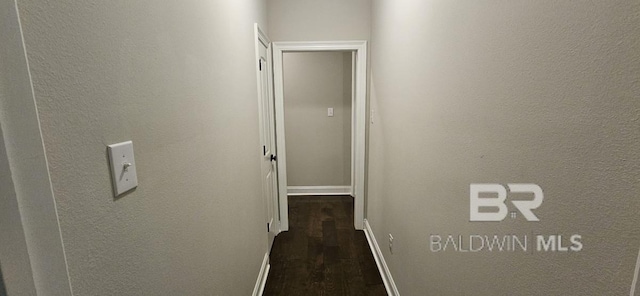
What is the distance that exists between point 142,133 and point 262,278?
1.65 m

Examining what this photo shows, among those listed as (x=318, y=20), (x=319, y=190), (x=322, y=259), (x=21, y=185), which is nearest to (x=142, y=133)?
(x=21, y=185)

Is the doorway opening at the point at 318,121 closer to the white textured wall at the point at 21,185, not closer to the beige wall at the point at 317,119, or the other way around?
the beige wall at the point at 317,119

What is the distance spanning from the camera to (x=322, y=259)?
2.30 m

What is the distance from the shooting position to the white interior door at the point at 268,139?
2.09m

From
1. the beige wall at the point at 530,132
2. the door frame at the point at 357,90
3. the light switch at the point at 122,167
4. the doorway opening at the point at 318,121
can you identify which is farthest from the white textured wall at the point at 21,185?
the doorway opening at the point at 318,121

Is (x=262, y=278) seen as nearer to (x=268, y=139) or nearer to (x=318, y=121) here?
(x=268, y=139)

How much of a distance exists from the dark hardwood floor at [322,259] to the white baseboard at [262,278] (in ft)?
0.14

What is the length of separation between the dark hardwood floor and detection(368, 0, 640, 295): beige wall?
0.73 metres

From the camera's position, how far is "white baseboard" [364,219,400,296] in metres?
1.83

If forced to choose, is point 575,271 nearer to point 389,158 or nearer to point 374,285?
point 389,158

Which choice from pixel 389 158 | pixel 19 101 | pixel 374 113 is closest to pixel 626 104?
pixel 19 101

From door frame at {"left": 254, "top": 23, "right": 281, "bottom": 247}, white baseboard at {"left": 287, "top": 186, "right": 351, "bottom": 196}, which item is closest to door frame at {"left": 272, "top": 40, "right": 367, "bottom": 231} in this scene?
door frame at {"left": 254, "top": 23, "right": 281, "bottom": 247}

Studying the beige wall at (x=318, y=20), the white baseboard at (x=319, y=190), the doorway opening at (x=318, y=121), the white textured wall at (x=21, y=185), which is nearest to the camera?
the white textured wall at (x=21, y=185)

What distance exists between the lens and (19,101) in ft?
1.21
